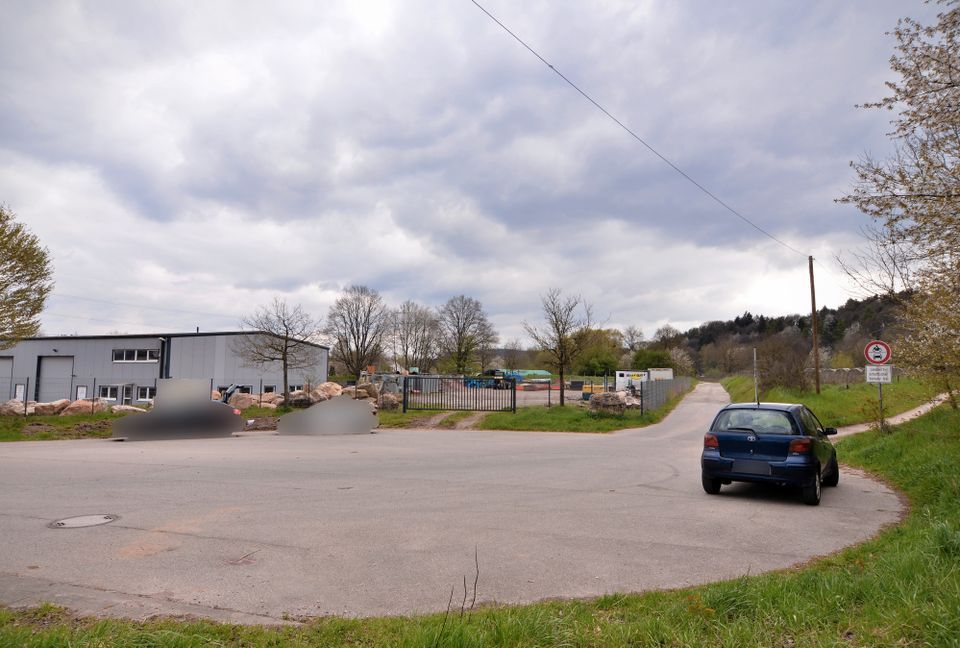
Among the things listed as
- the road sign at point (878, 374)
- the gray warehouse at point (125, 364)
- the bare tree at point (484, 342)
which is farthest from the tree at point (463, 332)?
the road sign at point (878, 374)

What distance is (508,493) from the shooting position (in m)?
9.93

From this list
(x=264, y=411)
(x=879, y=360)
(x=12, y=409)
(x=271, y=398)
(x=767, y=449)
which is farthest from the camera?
(x=271, y=398)

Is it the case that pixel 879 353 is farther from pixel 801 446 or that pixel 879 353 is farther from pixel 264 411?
pixel 264 411

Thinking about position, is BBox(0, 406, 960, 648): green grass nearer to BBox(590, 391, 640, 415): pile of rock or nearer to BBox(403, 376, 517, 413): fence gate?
BBox(590, 391, 640, 415): pile of rock

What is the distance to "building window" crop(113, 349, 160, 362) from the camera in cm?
4947

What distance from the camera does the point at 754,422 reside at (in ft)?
32.1

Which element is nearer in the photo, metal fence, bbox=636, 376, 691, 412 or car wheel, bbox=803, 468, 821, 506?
car wheel, bbox=803, 468, 821, 506

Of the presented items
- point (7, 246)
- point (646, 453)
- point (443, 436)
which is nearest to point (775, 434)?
point (646, 453)

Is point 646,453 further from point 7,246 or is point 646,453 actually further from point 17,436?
point 7,246

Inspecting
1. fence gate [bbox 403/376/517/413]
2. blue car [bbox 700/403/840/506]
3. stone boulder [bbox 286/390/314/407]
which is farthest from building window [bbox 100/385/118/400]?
blue car [bbox 700/403/840/506]

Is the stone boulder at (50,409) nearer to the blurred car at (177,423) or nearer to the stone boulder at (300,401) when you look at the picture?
the blurred car at (177,423)

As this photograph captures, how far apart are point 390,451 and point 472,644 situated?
43.9ft

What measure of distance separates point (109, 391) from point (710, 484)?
5131cm

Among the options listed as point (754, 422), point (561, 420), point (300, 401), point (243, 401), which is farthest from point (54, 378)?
point (754, 422)
